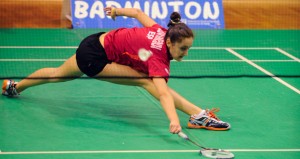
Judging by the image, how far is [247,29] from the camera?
12758 mm

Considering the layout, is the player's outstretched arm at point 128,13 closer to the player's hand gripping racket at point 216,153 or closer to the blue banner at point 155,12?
the player's hand gripping racket at point 216,153

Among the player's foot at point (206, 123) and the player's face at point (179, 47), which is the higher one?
the player's face at point (179, 47)

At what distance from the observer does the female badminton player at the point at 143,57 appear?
6398 mm

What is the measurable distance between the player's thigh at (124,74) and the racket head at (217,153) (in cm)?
111

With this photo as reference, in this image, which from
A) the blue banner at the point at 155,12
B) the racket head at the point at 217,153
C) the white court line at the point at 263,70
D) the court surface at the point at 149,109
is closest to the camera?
the racket head at the point at 217,153

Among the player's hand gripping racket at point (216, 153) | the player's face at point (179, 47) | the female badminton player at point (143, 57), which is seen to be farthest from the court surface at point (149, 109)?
the player's face at point (179, 47)

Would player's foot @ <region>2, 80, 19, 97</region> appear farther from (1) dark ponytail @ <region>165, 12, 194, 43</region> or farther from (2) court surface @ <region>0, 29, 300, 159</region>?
(1) dark ponytail @ <region>165, 12, 194, 43</region>

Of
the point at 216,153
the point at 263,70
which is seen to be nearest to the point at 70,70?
the point at 216,153

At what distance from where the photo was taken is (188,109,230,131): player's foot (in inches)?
266

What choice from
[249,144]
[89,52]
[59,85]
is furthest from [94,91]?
[249,144]

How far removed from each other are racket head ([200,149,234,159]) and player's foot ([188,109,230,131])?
776mm

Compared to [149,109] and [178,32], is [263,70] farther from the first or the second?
[178,32]

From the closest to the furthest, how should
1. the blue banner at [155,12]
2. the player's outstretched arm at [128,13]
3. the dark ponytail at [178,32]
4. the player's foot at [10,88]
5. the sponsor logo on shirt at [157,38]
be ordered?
the dark ponytail at [178,32], the sponsor logo on shirt at [157,38], the player's outstretched arm at [128,13], the player's foot at [10,88], the blue banner at [155,12]

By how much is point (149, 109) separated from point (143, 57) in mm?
1044
